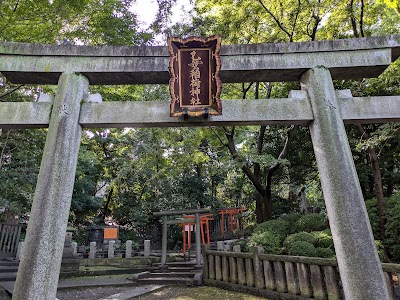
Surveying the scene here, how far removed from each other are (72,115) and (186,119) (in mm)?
1732

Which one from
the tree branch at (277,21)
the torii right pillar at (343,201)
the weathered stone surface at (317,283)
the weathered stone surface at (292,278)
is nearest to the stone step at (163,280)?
the weathered stone surface at (292,278)

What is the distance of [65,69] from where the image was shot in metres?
4.61

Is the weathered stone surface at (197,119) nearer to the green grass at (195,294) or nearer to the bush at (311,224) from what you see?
the green grass at (195,294)

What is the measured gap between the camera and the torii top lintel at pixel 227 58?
4.56 meters

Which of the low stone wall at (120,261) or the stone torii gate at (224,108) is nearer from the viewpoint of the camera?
the stone torii gate at (224,108)

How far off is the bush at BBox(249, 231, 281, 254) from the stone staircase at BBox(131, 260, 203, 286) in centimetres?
201

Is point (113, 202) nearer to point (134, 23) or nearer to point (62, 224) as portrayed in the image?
point (134, 23)

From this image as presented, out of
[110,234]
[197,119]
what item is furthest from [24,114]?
[110,234]

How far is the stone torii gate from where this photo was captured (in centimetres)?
372

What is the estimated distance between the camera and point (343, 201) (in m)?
3.77

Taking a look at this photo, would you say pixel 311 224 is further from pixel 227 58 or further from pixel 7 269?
pixel 7 269

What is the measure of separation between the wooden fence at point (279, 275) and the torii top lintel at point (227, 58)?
3.33 meters

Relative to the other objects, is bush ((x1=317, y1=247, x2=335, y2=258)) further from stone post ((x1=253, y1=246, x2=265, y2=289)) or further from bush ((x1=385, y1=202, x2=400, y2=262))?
bush ((x1=385, y1=202, x2=400, y2=262))

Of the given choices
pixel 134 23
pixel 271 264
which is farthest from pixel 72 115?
pixel 134 23
